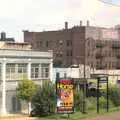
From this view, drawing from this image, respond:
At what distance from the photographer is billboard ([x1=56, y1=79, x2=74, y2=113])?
34438 mm

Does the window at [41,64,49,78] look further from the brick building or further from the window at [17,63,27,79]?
the brick building

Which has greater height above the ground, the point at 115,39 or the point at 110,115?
the point at 115,39

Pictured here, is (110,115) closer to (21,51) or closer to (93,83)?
(21,51)

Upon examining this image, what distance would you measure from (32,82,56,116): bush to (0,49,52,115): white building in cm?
2323

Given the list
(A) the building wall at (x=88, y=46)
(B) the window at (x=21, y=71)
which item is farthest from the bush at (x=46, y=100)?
(A) the building wall at (x=88, y=46)

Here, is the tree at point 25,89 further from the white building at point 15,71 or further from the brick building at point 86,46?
the brick building at point 86,46

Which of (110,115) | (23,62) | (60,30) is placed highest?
(60,30)

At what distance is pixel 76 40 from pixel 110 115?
79245mm

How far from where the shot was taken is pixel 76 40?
114938 millimetres

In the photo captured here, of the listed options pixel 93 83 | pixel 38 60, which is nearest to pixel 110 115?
pixel 38 60

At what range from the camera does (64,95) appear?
114 feet

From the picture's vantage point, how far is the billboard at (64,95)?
113ft

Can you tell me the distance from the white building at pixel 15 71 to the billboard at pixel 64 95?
3012cm

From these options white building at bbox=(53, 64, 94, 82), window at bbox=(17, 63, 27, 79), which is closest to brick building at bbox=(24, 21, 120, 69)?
white building at bbox=(53, 64, 94, 82)
